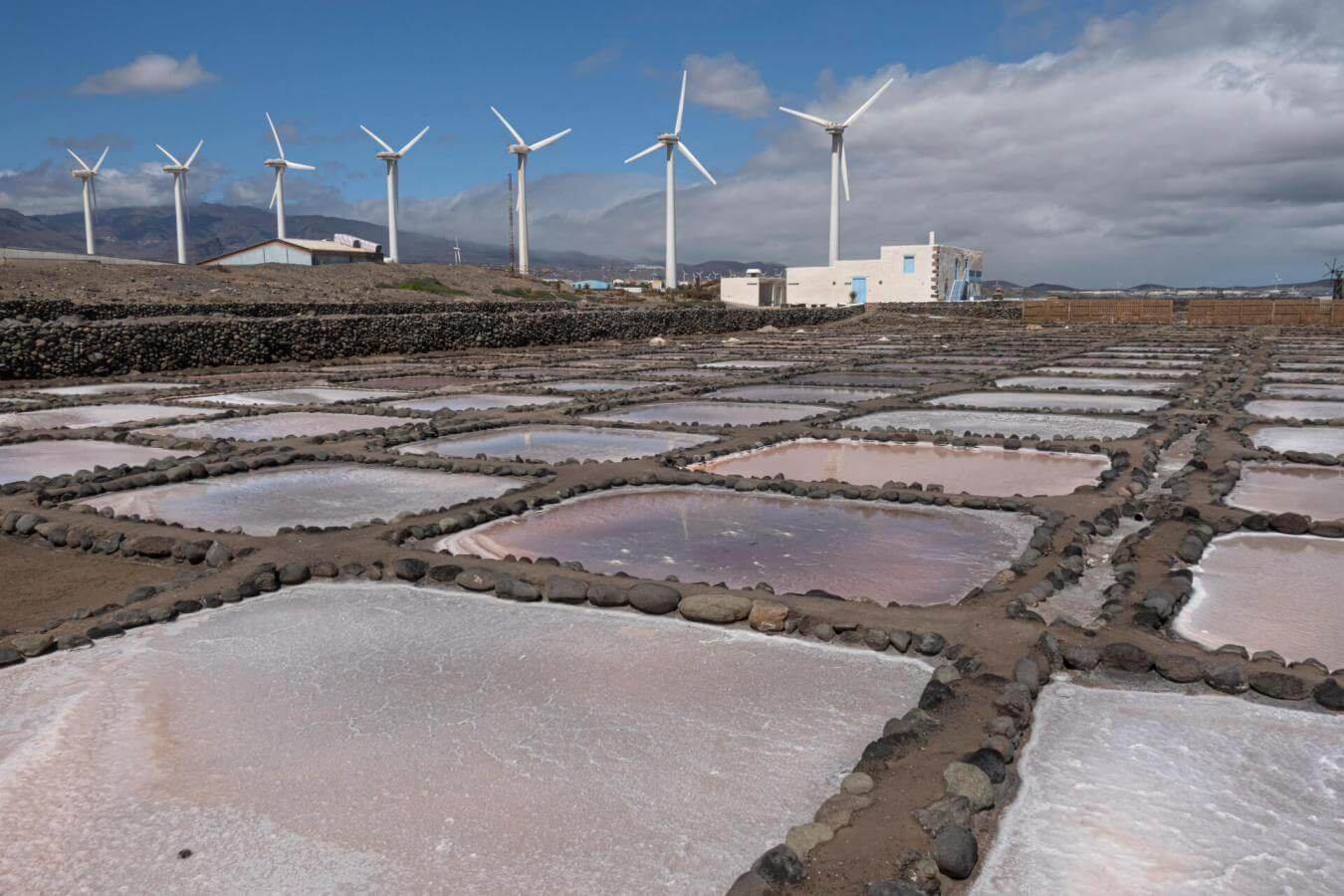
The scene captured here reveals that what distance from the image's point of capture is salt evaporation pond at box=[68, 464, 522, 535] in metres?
8.51

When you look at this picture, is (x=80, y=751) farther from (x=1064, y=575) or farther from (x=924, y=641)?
(x=1064, y=575)

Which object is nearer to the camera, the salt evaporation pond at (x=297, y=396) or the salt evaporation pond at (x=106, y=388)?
the salt evaporation pond at (x=297, y=396)

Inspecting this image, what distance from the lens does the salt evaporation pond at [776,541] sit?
664 centimetres

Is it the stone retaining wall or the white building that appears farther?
the white building

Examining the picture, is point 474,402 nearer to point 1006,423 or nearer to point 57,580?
point 1006,423

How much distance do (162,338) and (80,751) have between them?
79.5 feet

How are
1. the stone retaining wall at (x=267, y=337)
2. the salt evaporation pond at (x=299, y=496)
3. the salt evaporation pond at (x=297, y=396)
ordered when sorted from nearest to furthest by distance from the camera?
the salt evaporation pond at (x=299, y=496)
the salt evaporation pond at (x=297, y=396)
the stone retaining wall at (x=267, y=337)

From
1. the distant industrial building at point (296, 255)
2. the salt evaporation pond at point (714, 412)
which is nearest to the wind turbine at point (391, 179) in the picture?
the distant industrial building at point (296, 255)

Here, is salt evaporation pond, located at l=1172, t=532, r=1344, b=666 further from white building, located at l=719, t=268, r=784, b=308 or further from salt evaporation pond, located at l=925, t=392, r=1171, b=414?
white building, located at l=719, t=268, r=784, b=308

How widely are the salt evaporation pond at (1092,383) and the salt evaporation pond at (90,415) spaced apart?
14.8 meters

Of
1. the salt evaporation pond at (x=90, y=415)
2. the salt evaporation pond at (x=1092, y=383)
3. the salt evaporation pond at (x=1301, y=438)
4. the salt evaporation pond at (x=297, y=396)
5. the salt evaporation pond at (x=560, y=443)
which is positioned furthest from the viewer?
the salt evaporation pond at (x=1092, y=383)

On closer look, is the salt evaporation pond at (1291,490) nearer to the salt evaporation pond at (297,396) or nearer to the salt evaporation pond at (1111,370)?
the salt evaporation pond at (1111,370)

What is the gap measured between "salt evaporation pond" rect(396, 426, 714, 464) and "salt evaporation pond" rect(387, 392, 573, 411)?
2.63 m

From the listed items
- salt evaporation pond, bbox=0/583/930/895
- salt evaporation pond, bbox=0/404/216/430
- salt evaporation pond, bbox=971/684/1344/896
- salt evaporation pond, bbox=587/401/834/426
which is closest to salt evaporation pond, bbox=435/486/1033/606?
salt evaporation pond, bbox=0/583/930/895
